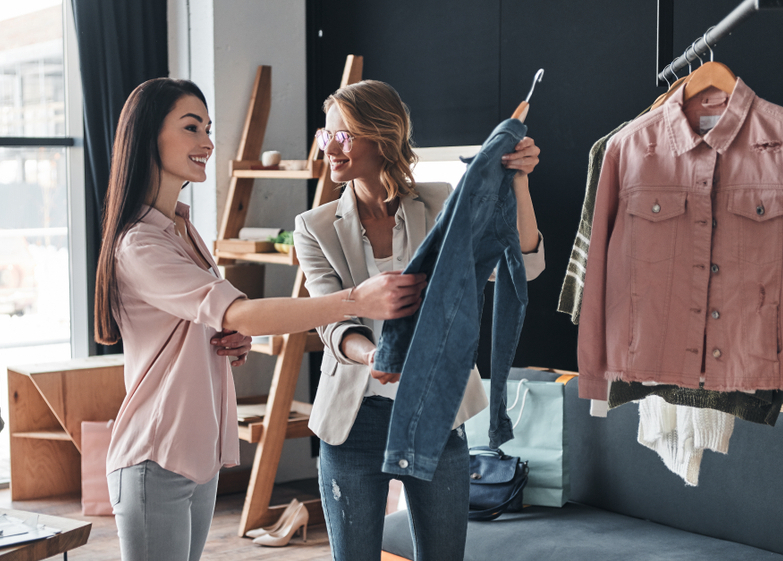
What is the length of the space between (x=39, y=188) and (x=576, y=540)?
3.44m

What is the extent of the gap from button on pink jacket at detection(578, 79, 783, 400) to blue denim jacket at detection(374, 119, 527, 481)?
300 mm

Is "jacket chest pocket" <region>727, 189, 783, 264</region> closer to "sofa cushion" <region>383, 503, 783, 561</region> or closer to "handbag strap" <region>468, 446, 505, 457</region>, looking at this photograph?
"sofa cushion" <region>383, 503, 783, 561</region>

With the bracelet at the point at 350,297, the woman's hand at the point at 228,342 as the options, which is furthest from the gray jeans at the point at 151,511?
the bracelet at the point at 350,297

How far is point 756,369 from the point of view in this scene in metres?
1.59

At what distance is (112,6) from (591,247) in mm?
3423

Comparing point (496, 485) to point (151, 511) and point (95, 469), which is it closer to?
point (151, 511)

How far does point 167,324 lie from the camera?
5.51 ft

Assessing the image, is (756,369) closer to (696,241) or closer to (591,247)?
(696,241)

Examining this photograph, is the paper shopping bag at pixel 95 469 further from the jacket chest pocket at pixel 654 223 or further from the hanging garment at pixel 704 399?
the jacket chest pocket at pixel 654 223

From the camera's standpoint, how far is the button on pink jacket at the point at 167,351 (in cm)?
160

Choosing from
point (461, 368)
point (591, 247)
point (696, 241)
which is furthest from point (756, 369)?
point (461, 368)

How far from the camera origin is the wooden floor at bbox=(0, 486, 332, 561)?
3482 mm

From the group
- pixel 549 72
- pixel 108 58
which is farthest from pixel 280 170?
pixel 549 72

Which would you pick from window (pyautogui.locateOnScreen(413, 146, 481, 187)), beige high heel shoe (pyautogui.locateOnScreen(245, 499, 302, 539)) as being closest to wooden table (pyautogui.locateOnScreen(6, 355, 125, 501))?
beige high heel shoe (pyautogui.locateOnScreen(245, 499, 302, 539))
